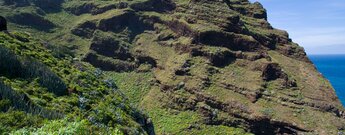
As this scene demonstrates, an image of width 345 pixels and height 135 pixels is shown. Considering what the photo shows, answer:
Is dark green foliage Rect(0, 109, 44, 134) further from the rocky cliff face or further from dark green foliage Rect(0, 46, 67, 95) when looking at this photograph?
the rocky cliff face

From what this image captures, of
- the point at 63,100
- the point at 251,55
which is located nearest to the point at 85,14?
the point at 251,55

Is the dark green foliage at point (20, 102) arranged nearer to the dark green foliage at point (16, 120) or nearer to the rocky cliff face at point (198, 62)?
the dark green foliage at point (16, 120)

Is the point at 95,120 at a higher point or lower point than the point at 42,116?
lower

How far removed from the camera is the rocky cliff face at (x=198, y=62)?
8488 centimetres

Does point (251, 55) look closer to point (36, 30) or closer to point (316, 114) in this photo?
point (316, 114)

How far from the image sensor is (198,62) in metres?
99.3

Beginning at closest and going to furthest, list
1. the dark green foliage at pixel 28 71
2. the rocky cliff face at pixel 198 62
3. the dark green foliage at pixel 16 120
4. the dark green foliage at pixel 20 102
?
the dark green foliage at pixel 16 120 < the dark green foliage at pixel 20 102 < the dark green foliage at pixel 28 71 < the rocky cliff face at pixel 198 62

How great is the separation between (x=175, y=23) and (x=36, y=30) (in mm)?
40882

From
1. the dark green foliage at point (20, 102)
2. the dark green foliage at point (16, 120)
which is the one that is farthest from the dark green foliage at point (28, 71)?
the dark green foliage at point (16, 120)

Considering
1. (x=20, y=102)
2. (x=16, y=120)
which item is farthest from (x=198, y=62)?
(x=16, y=120)

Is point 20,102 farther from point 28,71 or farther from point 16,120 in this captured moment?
point 28,71

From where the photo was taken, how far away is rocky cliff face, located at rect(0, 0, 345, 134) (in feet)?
278

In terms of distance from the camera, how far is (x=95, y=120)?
33.8 metres

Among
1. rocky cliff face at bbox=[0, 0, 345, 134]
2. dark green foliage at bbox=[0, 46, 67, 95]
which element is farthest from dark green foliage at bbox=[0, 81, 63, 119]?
rocky cliff face at bbox=[0, 0, 345, 134]
